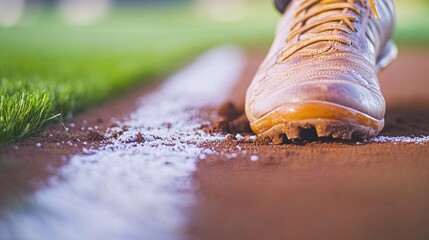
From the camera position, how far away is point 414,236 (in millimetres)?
1080

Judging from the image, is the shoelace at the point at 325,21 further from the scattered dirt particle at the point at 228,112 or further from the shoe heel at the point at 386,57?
the scattered dirt particle at the point at 228,112

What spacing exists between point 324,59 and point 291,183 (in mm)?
663

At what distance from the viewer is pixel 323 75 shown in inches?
70.7

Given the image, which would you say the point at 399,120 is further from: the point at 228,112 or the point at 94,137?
the point at 94,137

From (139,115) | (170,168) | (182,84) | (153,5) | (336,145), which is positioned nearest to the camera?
(170,168)

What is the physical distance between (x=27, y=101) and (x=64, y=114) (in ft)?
1.12

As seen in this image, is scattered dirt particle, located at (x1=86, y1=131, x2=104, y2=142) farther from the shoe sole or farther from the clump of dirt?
the shoe sole

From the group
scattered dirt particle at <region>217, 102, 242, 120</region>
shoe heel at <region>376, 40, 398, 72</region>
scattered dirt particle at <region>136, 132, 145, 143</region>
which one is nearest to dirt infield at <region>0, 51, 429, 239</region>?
scattered dirt particle at <region>136, 132, 145, 143</region>

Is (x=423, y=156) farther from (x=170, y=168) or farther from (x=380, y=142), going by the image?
(x=170, y=168)

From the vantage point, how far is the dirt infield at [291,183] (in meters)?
1.12

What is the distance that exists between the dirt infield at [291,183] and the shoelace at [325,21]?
352 mm

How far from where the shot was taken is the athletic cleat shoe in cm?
168

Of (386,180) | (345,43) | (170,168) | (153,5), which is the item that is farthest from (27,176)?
(153,5)

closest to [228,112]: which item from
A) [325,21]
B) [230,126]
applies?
[230,126]
